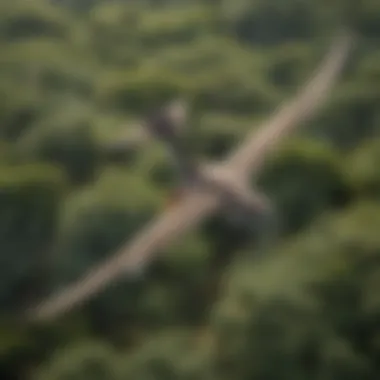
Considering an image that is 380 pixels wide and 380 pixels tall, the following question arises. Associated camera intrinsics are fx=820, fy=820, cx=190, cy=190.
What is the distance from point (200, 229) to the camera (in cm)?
80

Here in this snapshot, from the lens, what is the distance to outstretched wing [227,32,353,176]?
0.88 metres

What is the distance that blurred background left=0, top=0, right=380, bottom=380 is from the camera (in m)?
0.64

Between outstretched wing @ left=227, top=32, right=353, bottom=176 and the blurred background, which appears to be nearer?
the blurred background

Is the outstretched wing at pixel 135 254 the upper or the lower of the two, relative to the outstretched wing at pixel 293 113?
lower

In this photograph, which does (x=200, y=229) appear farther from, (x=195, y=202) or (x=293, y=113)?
(x=293, y=113)

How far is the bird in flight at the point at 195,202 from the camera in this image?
0.72 m

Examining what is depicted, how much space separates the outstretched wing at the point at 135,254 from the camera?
71 cm

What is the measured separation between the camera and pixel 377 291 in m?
0.64

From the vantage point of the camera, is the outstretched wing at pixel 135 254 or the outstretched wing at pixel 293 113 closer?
the outstretched wing at pixel 135 254

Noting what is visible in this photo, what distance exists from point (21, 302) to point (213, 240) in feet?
0.64

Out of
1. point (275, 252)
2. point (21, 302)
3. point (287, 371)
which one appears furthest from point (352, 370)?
point (21, 302)

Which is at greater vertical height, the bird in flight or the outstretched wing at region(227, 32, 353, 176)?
the outstretched wing at region(227, 32, 353, 176)

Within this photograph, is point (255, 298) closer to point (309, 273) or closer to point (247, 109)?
point (309, 273)

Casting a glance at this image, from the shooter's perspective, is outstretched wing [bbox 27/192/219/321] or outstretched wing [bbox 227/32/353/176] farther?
outstretched wing [bbox 227/32/353/176]
